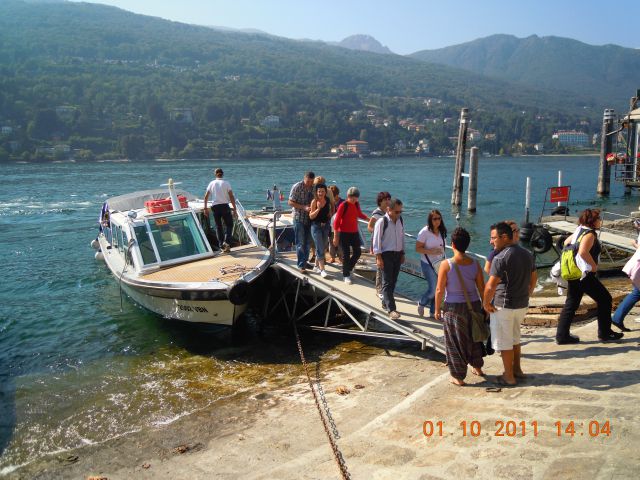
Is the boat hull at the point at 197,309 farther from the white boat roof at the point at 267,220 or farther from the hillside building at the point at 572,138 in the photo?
the hillside building at the point at 572,138

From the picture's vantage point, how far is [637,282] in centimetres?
788

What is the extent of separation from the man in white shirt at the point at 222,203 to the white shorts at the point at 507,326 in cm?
753

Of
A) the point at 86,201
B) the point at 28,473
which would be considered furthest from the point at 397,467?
the point at 86,201

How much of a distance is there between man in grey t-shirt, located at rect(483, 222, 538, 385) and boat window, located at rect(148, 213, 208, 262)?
770 centimetres

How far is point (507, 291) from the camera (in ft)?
20.5

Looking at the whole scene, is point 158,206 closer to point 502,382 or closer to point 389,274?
point 389,274

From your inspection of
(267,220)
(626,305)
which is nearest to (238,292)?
(267,220)

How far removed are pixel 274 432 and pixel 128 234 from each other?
23.7 ft

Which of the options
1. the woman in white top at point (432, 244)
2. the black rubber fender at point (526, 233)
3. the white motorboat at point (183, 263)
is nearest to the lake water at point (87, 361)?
the white motorboat at point (183, 263)

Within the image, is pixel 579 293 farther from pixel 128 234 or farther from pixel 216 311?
pixel 128 234

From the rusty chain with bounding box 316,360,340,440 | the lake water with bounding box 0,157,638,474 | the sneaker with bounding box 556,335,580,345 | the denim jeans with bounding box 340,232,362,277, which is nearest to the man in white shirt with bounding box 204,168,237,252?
the lake water with bounding box 0,157,638,474

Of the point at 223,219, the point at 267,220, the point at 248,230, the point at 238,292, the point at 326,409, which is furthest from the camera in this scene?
the point at 267,220

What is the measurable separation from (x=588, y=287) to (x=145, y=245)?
9.03 metres

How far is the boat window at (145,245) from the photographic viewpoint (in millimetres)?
12180
